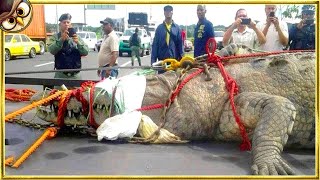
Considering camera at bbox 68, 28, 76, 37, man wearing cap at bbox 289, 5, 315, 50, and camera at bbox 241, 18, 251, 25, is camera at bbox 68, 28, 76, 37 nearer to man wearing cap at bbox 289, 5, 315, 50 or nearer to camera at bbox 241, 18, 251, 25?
camera at bbox 241, 18, 251, 25

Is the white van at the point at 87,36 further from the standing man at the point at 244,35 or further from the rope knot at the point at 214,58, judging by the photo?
the rope knot at the point at 214,58

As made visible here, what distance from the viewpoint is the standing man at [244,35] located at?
545cm

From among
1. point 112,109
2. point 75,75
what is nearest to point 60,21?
point 75,75

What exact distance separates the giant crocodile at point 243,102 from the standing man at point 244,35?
1.41 metres

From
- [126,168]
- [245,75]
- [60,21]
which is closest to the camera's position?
[126,168]

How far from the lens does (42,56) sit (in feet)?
30.8

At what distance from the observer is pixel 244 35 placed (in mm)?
5719

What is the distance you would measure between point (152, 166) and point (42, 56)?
7080mm

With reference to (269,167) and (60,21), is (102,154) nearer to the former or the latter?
(269,167)

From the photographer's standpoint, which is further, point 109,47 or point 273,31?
point 109,47

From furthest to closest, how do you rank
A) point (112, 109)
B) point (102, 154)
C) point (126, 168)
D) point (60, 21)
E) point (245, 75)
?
point (60, 21)
point (245, 75)
point (112, 109)
point (102, 154)
point (126, 168)

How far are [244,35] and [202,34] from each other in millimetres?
649

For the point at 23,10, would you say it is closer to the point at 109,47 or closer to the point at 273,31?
the point at 273,31

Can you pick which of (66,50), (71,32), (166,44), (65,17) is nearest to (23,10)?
(65,17)
